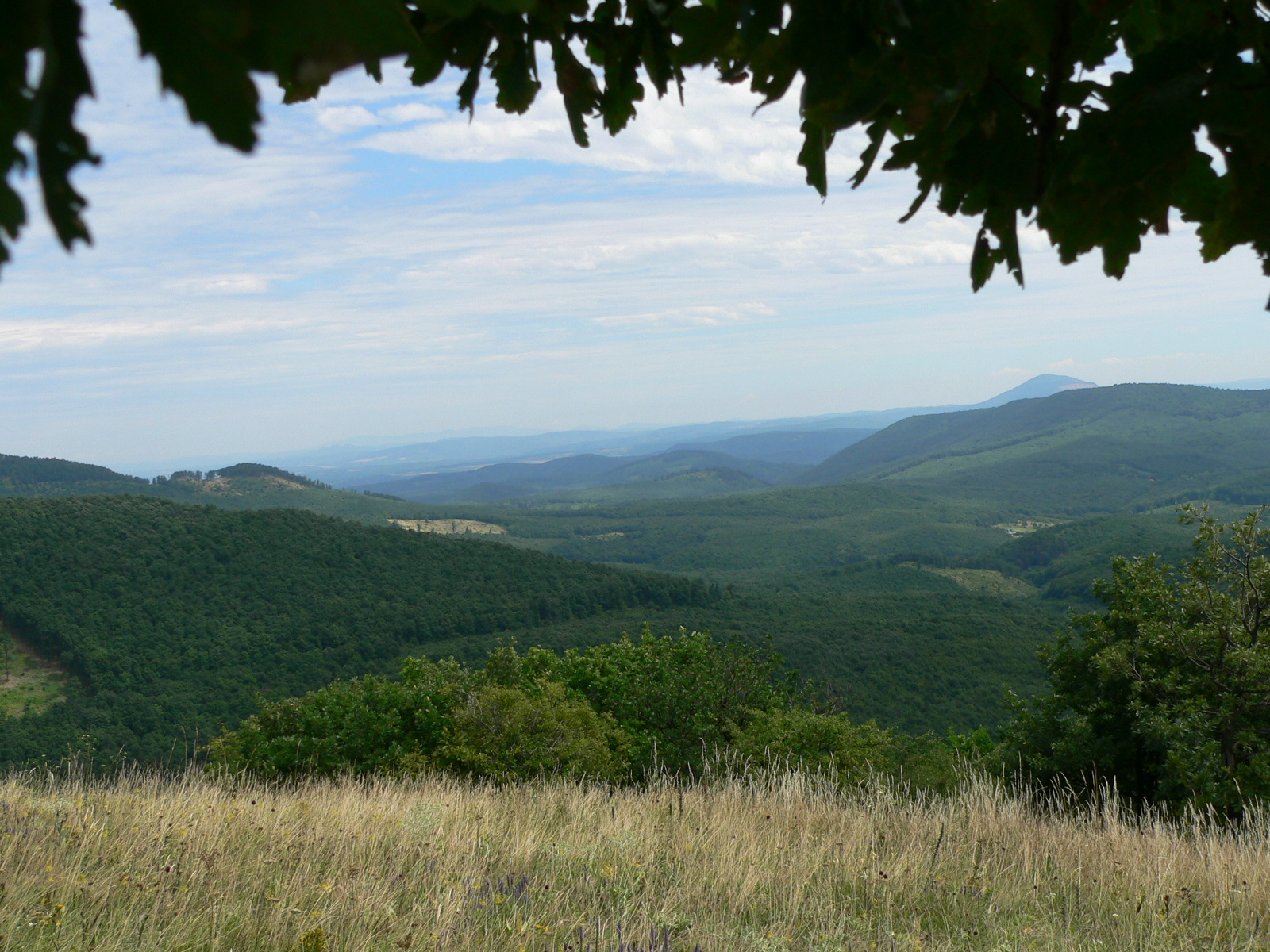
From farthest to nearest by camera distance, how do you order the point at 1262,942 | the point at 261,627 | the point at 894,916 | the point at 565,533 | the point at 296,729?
1. the point at 565,533
2. the point at 261,627
3. the point at 296,729
4. the point at 894,916
5. the point at 1262,942

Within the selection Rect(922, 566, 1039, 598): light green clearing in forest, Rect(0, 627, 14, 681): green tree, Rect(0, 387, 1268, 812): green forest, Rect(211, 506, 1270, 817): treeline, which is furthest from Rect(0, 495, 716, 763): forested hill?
Rect(922, 566, 1039, 598): light green clearing in forest

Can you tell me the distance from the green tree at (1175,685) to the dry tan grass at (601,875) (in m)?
9.03

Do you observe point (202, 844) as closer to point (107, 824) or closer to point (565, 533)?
point (107, 824)

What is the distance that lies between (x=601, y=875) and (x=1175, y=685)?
538 inches

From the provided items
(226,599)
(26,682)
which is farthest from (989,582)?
(26,682)

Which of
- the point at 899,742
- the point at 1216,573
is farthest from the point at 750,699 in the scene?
the point at 1216,573

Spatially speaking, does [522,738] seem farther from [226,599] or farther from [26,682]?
[226,599]

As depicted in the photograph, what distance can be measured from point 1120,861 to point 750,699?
1860 cm

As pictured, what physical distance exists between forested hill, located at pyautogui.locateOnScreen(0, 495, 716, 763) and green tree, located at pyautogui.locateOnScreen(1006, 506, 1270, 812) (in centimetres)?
5603

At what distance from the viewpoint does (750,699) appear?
22531mm

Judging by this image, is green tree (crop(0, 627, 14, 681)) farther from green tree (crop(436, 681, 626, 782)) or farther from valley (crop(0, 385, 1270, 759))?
green tree (crop(436, 681, 626, 782))

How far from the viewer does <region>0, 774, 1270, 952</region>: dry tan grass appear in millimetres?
3158

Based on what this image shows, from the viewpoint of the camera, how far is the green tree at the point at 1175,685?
12.5 meters

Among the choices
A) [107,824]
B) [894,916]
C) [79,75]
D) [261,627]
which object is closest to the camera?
[79,75]
